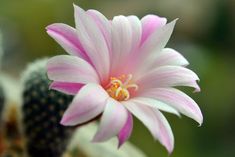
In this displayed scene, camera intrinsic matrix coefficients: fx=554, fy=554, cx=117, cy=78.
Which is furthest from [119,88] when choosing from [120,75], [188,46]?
[188,46]

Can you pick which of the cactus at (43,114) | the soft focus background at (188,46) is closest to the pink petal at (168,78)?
the cactus at (43,114)

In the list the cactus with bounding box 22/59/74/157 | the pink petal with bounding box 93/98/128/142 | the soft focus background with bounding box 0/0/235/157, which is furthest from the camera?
the soft focus background with bounding box 0/0/235/157

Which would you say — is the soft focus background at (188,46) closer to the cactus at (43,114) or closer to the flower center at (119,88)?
the cactus at (43,114)

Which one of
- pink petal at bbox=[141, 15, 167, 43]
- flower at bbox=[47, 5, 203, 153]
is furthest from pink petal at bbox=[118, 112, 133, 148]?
pink petal at bbox=[141, 15, 167, 43]

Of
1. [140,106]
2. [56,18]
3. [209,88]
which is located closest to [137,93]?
[140,106]

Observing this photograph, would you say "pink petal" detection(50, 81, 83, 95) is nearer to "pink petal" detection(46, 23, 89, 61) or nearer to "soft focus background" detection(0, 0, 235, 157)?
"pink petal" detection(46, 23, 89, 61)

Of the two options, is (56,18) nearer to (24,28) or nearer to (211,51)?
(24,28)
